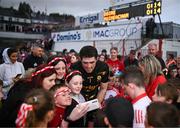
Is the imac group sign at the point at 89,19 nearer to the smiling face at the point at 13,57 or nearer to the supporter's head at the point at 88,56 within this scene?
the smiling face at the point at 13,57

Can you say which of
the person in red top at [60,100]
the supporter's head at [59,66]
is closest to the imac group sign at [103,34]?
the supporter's head at [59,66]

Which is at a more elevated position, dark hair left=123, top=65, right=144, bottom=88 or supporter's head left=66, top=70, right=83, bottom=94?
dark hair left=123, top=65, right=144, bottom=88

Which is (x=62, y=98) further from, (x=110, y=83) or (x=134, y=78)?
(x=110, y=83)

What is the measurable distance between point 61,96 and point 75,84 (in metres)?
0.48

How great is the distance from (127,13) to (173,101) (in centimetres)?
1796

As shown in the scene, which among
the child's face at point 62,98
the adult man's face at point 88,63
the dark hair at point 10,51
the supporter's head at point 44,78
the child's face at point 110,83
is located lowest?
the child's face at point 110,83

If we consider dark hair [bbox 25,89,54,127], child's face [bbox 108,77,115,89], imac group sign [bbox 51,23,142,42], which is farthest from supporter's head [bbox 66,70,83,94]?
imac group sign [bbox 51,23,142,42]

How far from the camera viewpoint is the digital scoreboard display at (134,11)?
A: 717 inches

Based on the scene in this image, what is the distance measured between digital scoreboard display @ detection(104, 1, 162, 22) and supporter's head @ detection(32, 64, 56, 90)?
50.0ft

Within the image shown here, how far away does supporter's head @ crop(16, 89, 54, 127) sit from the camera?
8.36 feet

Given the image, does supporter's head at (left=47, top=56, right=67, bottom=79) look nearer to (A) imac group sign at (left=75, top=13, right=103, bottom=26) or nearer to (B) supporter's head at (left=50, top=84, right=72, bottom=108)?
(B) supporter's head at (left=50, top=84, right=72, bottom=108)

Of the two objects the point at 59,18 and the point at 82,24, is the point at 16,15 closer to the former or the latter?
the point at 59,18

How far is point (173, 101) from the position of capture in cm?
357

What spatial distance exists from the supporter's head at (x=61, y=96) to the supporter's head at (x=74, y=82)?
1.17 ft
